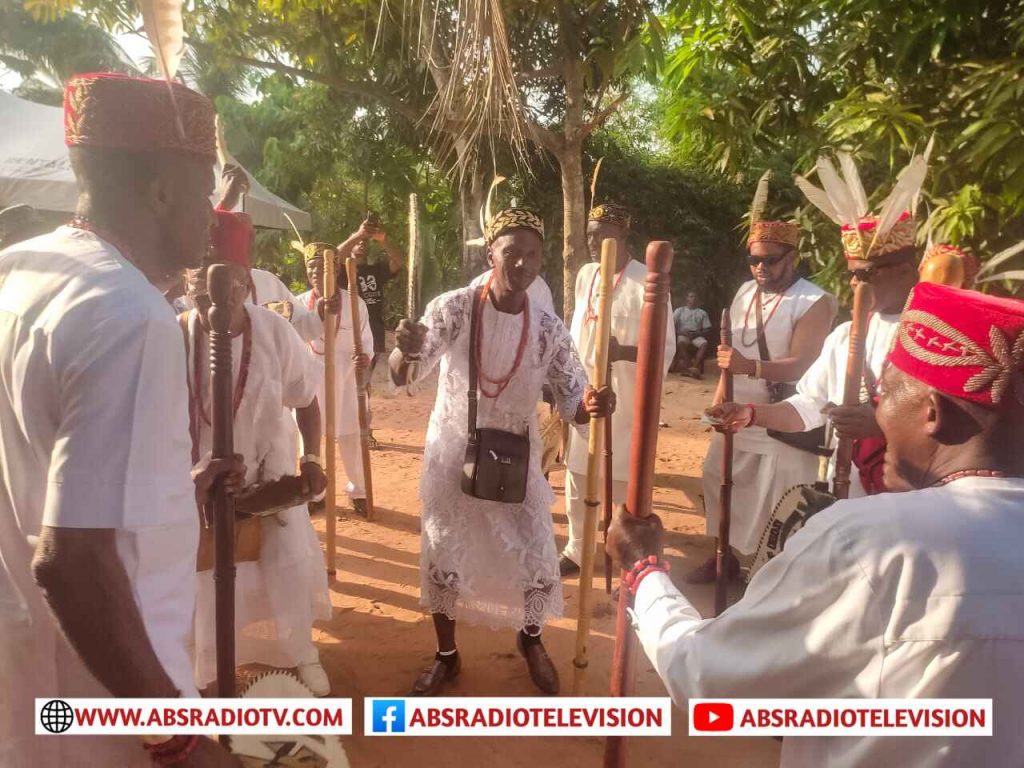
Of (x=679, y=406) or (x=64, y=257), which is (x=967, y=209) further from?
(x=679, y=406)

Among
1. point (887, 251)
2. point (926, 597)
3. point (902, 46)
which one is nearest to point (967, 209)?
point (902, 46)

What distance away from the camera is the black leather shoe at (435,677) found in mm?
3545

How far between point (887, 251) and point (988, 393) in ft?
7.00

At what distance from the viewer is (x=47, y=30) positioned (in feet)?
58.4

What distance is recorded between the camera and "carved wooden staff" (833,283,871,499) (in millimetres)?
2797

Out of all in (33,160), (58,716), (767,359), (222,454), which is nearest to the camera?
(58,716)

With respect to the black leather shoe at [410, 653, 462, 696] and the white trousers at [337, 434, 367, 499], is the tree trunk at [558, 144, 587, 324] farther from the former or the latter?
the black leather shoe at [410, 653, 462, 696]

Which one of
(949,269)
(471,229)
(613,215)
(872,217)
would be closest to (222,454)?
(872,217)

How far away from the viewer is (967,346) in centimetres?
135

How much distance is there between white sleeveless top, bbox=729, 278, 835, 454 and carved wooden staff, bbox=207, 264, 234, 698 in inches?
132

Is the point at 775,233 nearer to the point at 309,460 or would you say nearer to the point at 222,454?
the point at 309,460

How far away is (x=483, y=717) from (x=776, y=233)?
10.8ft

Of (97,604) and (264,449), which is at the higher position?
(97,604)

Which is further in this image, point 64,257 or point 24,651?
point 24,651
